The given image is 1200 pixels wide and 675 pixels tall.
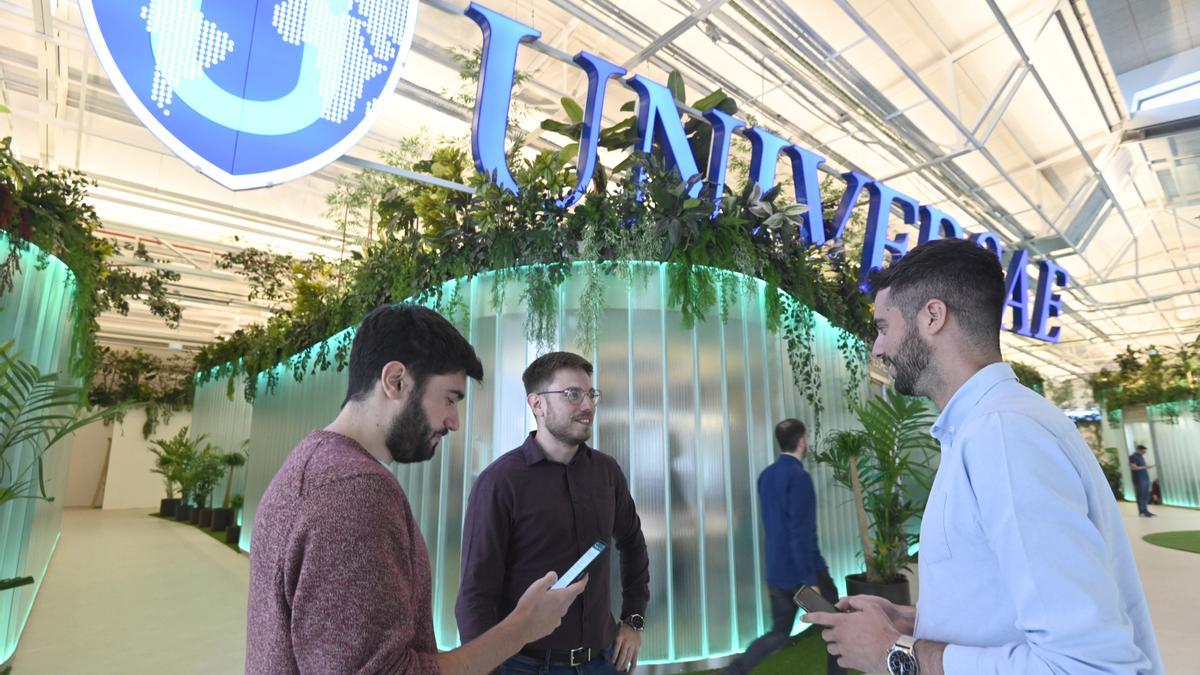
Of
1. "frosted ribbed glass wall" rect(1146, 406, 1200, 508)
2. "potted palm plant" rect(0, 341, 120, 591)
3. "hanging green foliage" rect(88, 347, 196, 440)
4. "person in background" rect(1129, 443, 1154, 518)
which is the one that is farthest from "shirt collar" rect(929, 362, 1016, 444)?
"frosted ribbed glass wall" rect(1146, 406, 1200, 508)

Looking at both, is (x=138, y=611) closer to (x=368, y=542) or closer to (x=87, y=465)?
(x=368, y=542)

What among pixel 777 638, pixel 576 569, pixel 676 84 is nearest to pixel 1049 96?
pixel 676 84

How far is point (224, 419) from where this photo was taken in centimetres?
1209

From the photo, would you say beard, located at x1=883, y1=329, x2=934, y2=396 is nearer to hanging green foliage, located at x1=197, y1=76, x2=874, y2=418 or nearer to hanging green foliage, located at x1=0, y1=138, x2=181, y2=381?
hanging green foliage, located at x1=197, y1=76, x2=874, y2=418

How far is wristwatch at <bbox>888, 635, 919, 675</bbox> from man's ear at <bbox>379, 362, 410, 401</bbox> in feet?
3.18

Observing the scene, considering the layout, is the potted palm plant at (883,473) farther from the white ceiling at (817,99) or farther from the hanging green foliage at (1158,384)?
the hanging green foliage at (1158,384)

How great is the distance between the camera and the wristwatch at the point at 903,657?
1038 mm

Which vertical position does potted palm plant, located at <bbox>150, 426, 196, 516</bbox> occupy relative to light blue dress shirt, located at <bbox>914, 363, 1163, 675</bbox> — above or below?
below

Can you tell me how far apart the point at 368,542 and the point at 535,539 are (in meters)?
1.28

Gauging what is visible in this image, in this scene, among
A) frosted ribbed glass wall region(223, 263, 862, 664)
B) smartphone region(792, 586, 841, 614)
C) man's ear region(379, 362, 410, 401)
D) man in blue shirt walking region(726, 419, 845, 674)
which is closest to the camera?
man's ear region(379, 362, 410, 401)

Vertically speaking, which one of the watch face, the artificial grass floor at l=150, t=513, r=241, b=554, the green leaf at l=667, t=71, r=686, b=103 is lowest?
the artificial grass floor at l=150, t=513, r=241, b=554

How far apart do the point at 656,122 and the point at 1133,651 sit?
4261 mm

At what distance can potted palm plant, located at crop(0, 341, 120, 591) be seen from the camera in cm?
283

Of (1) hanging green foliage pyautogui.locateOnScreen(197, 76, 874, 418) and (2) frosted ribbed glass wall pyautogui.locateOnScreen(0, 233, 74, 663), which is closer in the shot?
(2) frosted ribbed glass wall pyautogui.locateOnScreen(0, 233, 74, 663)
